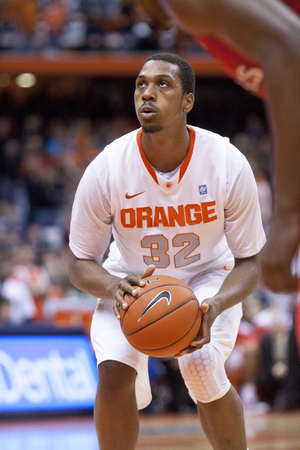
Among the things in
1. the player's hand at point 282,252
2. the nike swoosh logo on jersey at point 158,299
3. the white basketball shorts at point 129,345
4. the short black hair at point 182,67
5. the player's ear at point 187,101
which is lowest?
the white basketball shorts at point 129,345

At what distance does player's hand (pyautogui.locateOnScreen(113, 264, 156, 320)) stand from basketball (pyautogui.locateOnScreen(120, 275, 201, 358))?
2cm

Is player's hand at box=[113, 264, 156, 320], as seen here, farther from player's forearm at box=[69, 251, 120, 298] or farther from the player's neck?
the player's neck

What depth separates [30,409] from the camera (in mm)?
7340

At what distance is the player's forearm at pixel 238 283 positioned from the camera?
10.4 feet

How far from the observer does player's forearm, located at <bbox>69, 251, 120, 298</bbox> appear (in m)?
3.22

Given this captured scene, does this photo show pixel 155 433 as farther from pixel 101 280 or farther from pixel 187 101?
pixel 187 101

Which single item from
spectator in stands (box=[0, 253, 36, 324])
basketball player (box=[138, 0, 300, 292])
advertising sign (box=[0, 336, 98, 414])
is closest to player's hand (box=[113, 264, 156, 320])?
basketball player (box=[138, 0, 300, 292])

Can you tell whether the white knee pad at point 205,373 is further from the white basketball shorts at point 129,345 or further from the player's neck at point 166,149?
the player's neck at point 166,149

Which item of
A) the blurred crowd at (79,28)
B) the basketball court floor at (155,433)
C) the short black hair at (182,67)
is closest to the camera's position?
the short black hair at (182,67)

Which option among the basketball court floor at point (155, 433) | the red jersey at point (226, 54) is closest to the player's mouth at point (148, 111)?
the red jersey at point (226, 54)

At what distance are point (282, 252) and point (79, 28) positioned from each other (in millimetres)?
14040

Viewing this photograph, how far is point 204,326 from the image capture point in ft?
9.95

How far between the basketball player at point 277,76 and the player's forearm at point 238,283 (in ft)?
4.62

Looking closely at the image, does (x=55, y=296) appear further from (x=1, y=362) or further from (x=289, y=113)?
(x=289, y=113)
